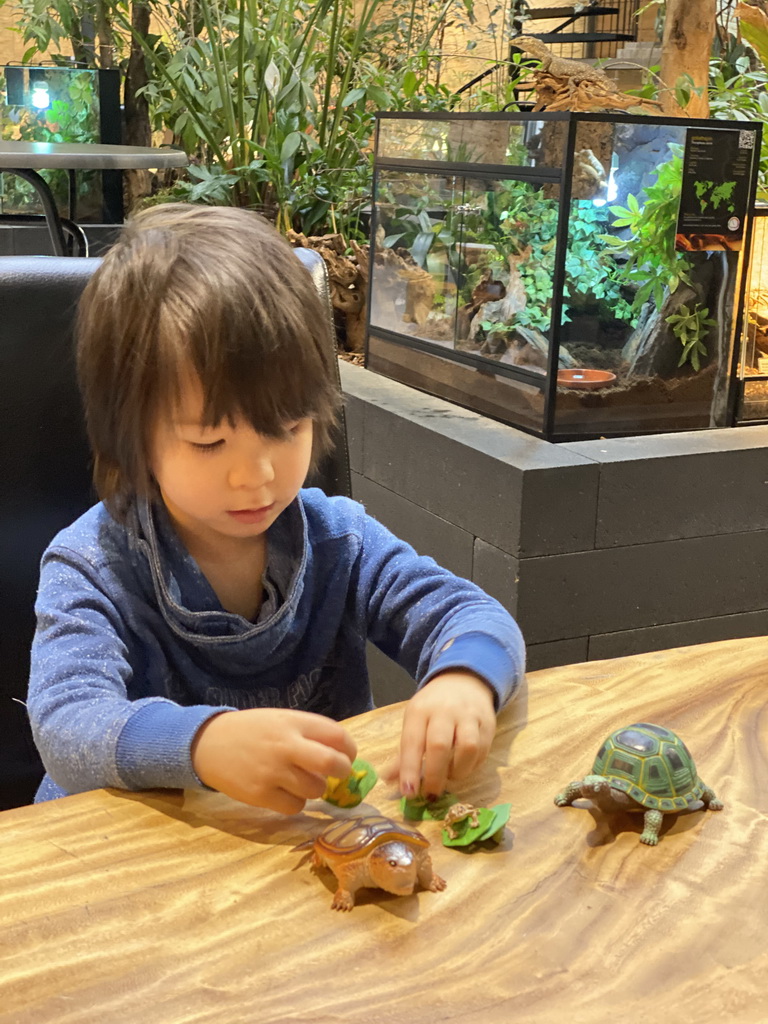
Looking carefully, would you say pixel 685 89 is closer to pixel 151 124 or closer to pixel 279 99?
pixel 279 99

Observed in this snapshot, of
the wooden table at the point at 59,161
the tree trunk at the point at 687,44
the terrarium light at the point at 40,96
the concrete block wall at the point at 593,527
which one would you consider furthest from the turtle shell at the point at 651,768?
the terrarium light at the point at 40,96

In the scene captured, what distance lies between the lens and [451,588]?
42.3 inches

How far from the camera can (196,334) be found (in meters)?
0.91

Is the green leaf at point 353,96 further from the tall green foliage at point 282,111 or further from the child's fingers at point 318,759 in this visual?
the child's fingers at point 318,759

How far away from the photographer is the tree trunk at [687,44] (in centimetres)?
280

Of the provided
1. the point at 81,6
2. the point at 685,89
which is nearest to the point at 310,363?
the point at 685,89

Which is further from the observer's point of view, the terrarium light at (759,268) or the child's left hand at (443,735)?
the terrarium light at (759,268)

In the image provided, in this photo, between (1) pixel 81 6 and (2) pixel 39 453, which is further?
(1) pixel 81 6

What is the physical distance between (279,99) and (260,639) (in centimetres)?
308

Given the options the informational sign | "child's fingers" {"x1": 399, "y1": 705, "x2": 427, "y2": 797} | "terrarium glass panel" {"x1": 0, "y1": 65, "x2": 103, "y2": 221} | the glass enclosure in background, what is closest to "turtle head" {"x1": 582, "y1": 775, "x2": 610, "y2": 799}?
"child's fingers" {"x1": 399, "y1": 705, "x2": 427, "y2": 797}

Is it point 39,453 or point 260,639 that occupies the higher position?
point 39,453

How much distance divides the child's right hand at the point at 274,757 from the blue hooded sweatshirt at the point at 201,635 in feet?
0.08

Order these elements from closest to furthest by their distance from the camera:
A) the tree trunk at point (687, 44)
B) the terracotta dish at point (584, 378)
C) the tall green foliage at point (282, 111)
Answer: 1. the terracotta dish at point (584, 378)
2. the tree trunk at point (687, 44)
3. the tall green foliage at point (282, 111)

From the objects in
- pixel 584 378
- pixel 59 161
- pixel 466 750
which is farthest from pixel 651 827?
pixel 59 161
